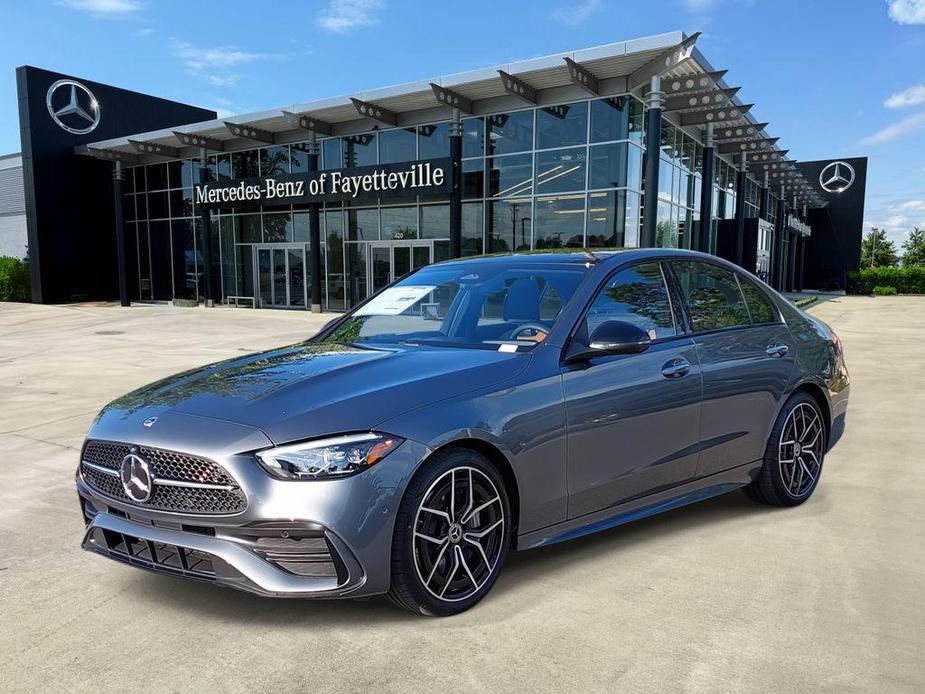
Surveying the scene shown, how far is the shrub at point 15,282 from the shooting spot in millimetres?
30062

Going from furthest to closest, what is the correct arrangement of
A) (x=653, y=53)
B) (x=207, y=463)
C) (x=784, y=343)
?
1. (x=653, y=53)
2. (x=784, y=343)
3. (x=207, y=463)

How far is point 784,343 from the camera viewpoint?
4496mm

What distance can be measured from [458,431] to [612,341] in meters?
0.93

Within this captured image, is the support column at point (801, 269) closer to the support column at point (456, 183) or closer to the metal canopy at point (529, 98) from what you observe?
the metal canopy at point (529, 98)

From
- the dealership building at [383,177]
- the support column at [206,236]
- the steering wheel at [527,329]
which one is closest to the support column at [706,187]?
the dealership building at [383,177]

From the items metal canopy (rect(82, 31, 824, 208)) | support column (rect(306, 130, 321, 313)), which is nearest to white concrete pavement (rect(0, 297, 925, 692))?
metal canopy (rect(82, 31, 824, 208))

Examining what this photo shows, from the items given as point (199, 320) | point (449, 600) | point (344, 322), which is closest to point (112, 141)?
point (199, 320)

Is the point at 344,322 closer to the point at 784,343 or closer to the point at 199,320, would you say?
the point at 784,343

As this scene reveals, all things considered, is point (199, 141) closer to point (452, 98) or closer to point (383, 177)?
point (383, 177)

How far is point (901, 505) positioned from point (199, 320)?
19964 millimetres

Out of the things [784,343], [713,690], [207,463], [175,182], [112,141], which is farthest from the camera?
[175,182]

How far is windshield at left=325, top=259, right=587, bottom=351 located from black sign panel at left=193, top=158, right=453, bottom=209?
16.6 meters

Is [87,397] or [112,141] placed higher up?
[112,141]

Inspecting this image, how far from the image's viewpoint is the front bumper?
2621mm
